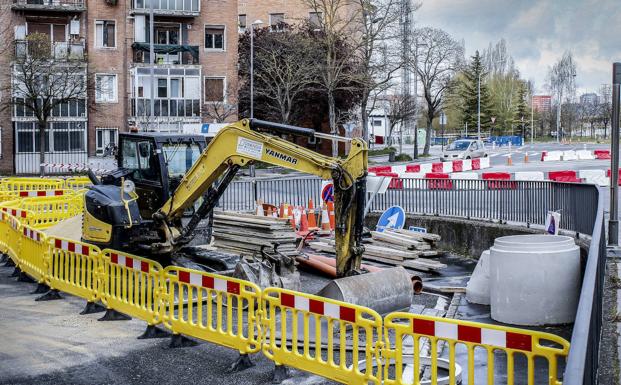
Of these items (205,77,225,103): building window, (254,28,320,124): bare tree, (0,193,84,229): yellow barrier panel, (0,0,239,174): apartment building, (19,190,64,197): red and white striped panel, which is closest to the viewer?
(0,193,84,229): yellow barrier panel

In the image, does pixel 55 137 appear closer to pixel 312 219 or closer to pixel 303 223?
pixel 312 219

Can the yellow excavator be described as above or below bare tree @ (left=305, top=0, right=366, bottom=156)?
below

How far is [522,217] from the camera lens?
60.2 feet

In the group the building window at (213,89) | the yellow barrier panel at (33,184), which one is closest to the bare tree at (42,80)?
the building window at (213,89)

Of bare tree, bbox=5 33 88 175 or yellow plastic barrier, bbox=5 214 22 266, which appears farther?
bare tree, bbox=5 33 88 175

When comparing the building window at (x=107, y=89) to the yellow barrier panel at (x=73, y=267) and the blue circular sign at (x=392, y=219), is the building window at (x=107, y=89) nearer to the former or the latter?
the blue circular sign at (x=392, y=219)

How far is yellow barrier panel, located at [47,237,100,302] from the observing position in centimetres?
1144

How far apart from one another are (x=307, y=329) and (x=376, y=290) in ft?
11.7

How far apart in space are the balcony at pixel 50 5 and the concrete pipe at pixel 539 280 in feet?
148

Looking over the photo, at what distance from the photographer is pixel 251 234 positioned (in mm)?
15719

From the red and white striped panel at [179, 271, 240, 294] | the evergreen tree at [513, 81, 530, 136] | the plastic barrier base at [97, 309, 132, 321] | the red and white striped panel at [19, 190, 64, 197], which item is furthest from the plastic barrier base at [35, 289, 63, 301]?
the evergreen tree at [513, 81, 530, 136]

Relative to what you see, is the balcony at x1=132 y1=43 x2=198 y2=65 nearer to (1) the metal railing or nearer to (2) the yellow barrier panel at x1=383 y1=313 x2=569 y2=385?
(1) the metal railing

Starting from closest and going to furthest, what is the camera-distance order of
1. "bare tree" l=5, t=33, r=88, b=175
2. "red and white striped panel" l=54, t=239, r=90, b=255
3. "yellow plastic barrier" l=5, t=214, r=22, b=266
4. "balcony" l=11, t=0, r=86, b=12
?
"red and white striped panel" l=54, t=239, r=90, b=255, "yellow plastic barrier" l=5, t=214, r=22, b=266, "bare tree" l=5, t=33, r=88, b=175, "balcony" l=11, t=0, r=86, b=12

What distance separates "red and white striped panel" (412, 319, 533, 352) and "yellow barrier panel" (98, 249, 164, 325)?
4.37 m
